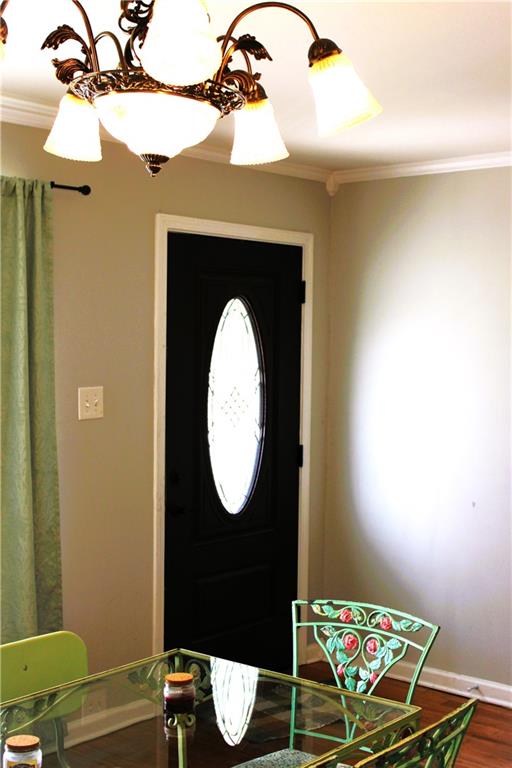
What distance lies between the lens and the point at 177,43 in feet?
5.35

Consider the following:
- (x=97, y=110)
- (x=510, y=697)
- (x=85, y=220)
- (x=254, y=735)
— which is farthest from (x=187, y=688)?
(x=510, y=697)

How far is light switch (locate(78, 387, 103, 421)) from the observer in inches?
158

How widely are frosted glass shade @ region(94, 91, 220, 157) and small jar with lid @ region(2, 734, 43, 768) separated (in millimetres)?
1268

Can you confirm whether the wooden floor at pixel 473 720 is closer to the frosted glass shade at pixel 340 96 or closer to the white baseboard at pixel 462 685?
the white baseboard at pixel 462 685

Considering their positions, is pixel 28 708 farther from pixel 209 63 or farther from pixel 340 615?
pixel 209 63

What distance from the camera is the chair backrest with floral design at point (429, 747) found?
205 cm

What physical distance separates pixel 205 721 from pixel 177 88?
152cm

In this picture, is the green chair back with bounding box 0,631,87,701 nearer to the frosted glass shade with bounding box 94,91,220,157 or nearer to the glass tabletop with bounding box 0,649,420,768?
the glass tabletop with bounding box 0,649,420,768

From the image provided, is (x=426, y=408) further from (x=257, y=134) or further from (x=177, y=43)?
(x=177, y=43)

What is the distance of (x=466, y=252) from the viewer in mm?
4691

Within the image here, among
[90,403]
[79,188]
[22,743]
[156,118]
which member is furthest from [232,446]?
[156,118]

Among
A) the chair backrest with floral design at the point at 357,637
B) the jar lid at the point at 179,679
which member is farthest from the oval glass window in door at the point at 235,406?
the jar lid at the point at 179,679

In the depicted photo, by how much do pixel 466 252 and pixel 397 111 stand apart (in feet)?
3.69

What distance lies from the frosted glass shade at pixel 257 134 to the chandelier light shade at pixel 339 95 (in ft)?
0.74
